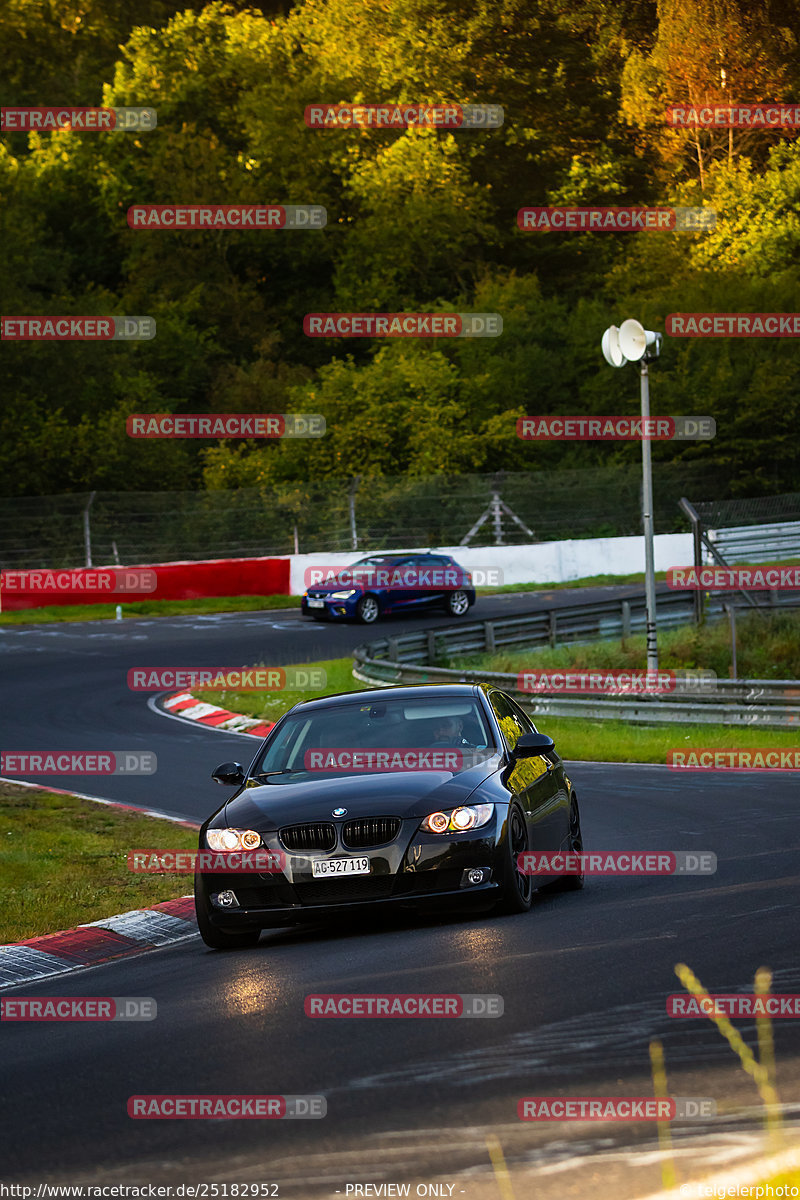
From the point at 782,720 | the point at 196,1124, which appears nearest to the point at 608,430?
the point at 782,720

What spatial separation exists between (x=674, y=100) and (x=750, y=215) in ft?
26.0

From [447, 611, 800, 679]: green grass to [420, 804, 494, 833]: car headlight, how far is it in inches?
666

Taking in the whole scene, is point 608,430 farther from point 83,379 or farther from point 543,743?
point 543,743

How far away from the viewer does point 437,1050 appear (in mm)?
5840

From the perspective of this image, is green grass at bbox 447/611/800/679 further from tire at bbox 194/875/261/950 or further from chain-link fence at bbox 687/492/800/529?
tire at bbox 194/875/261/950

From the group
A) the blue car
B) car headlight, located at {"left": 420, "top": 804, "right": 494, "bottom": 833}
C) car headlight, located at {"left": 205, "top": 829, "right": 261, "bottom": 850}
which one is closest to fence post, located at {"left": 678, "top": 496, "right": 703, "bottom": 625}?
the blue car

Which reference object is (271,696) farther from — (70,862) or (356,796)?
(356,796)

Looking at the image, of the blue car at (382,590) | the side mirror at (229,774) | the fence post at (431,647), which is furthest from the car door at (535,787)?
the blue car at (382,590)

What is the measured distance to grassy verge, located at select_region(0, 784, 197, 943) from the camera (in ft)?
33.3

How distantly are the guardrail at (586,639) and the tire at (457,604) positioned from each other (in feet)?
18.2

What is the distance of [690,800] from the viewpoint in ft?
47.3

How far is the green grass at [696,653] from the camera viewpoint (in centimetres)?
2534

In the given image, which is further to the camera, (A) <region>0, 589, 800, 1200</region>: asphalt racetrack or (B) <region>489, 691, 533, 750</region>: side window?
(B) <region>489, 691, 533, 750</region>: side window

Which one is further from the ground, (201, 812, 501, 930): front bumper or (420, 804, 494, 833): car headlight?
(420, 804, 494, 833): car headlight
